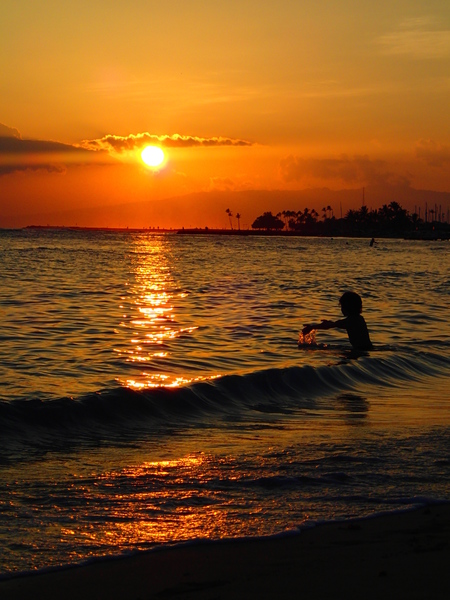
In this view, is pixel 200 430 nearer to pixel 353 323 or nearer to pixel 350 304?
pixel 350 304

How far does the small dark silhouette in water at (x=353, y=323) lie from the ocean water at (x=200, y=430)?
0.46m

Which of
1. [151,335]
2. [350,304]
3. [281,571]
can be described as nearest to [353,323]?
[350,304]

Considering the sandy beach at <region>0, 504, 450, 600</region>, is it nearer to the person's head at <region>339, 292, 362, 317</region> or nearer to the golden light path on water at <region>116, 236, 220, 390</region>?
the golden light path on water at <region>116, 236, 220, 390</region>

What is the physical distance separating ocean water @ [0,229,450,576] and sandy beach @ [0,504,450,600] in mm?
200

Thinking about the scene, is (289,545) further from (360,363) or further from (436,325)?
(436,325)

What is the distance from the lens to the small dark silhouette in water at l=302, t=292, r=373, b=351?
14414 millimetres

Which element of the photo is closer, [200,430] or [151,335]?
[200,430]

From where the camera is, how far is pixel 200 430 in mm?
8594

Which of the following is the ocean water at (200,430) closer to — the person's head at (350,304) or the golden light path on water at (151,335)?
the golden light path on water at (151,335)

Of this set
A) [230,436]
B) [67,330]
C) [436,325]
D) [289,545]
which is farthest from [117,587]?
[436,325]

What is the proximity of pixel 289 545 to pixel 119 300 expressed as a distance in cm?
2324

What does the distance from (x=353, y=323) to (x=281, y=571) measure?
10.9 meters

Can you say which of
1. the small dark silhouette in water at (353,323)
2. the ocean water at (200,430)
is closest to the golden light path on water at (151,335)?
the ocean water at (200,430)

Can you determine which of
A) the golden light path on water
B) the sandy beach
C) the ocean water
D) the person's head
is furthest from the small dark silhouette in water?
the sandy beach
